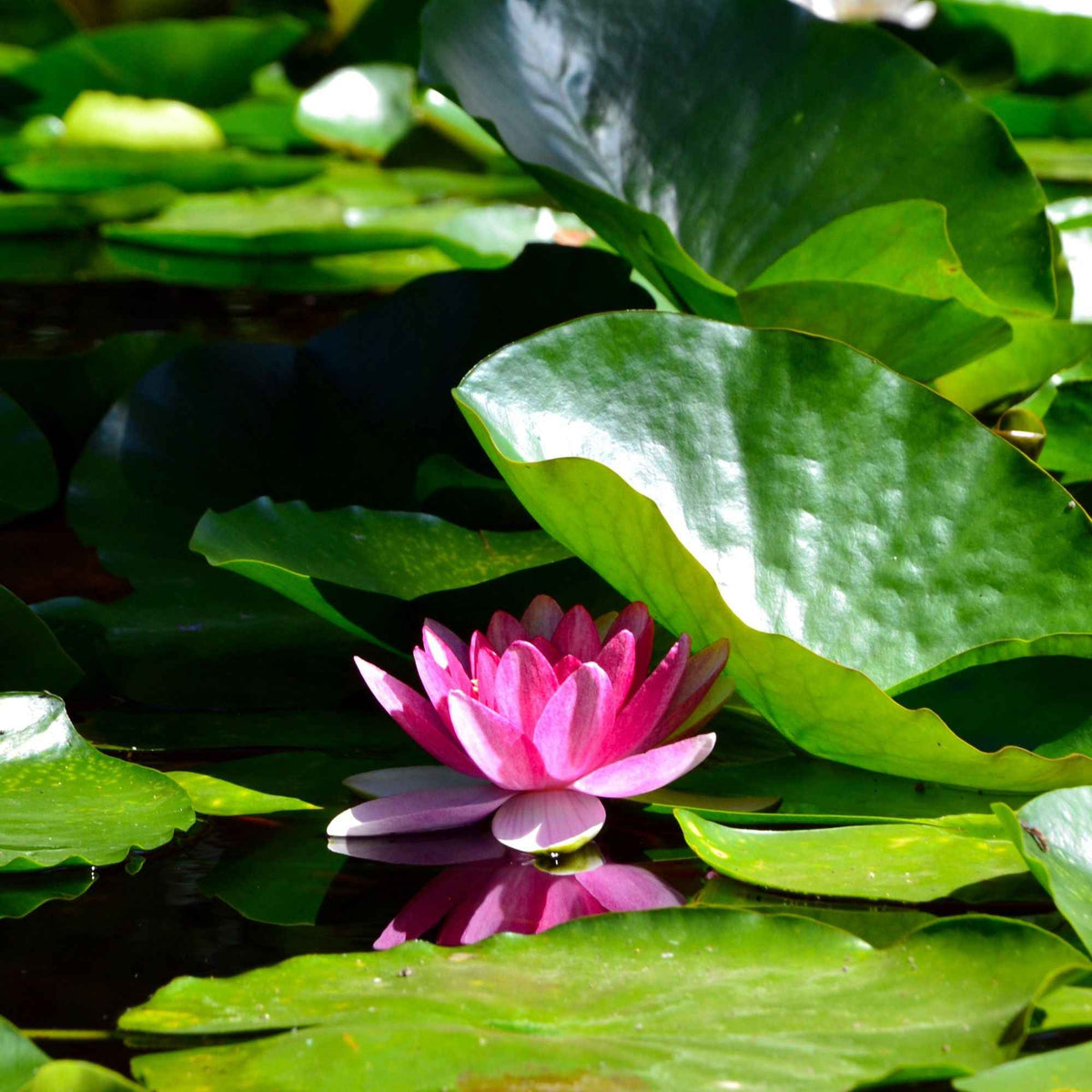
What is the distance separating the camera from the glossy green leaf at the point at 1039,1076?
1.81 ft

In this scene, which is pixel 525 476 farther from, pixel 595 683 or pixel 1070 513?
pixel 1070 513

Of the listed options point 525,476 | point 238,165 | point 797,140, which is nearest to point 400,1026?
point 525,476

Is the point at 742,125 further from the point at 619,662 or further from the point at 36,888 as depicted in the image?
the point at 36,888

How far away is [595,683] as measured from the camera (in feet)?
2.64

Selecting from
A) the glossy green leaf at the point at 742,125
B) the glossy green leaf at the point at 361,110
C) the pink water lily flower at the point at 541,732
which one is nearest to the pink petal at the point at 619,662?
the pink water lily flower at the point at 541,732

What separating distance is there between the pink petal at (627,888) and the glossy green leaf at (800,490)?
136mm

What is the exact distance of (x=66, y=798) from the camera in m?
0.88

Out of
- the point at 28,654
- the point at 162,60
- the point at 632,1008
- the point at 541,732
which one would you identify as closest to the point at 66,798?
the point at 28,654

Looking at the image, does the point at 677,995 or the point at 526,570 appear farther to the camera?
the point at 526,570

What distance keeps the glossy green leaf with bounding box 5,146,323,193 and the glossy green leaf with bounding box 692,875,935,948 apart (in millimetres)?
2528

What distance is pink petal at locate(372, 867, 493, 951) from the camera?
30.0 inches

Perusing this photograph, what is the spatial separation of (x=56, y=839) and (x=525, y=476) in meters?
0.33

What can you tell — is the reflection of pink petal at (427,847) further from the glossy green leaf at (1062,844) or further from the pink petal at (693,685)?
the glossy green leaf at (1062,844)

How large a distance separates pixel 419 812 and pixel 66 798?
0.69 feet
